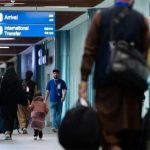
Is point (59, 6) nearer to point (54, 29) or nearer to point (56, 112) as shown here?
point (54, 29)

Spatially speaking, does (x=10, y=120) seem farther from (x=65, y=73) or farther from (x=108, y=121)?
(x=108, y=121)

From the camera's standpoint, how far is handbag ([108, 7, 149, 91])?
13.8 ft

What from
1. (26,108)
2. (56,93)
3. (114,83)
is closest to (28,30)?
(56,93)

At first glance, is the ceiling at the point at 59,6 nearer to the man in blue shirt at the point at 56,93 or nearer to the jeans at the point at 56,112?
the man in blue shirt at the point at 56,93

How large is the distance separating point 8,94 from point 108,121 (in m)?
9.39

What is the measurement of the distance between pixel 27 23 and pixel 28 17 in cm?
27

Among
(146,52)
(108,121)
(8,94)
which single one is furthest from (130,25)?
(8,94)

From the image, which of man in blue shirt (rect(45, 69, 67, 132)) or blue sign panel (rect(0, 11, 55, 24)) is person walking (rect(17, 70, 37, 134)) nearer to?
man in blue shirt (rect(45, 69, 67, 132))

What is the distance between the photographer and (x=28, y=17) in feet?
52.0

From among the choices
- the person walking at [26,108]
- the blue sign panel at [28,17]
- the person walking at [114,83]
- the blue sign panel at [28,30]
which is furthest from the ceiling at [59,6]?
the person walking at [114,83]

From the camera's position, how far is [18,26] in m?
16.2

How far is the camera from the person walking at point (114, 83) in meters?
4.38

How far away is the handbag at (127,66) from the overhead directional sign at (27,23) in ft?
38.0

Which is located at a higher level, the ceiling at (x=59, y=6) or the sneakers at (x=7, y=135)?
the ceiling at (x=59, y=6)
